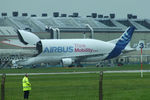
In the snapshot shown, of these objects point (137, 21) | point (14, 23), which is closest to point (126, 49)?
point (14, 23)

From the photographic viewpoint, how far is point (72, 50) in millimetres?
116750

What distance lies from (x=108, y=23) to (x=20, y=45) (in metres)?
51.8

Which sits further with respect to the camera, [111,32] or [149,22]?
[149,22]

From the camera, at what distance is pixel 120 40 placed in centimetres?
12019

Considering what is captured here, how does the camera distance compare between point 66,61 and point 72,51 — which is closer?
point 66,61

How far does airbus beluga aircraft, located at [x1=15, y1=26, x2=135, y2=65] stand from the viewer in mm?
113625

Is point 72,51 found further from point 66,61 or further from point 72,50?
point 66,61

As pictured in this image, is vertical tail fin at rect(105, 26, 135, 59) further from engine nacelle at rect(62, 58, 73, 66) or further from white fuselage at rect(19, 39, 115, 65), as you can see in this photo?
engine nacelle at rect(62, 58, 73, 66)

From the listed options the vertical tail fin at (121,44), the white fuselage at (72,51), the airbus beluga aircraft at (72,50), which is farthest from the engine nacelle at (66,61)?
the vertical tail fin at (121,44)

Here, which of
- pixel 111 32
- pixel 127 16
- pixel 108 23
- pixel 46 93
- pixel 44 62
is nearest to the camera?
pixel 46 93

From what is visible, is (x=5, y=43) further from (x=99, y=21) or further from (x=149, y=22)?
(x=149, y=22)

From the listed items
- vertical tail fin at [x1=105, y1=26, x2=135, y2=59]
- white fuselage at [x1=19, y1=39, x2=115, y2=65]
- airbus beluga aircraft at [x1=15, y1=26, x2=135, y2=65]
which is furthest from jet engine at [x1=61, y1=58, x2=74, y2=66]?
vertical tail fin at [x1=105, y1=26, x2=135, y2=59]

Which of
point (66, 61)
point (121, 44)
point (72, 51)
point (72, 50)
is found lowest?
point (66, 61)

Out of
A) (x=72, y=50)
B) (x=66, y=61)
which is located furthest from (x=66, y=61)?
(x=72, y=50)
